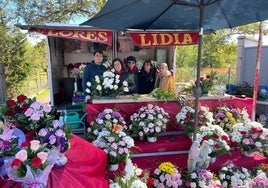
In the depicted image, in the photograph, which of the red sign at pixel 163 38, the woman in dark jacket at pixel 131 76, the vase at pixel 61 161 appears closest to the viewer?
the vase at pixel 61 161

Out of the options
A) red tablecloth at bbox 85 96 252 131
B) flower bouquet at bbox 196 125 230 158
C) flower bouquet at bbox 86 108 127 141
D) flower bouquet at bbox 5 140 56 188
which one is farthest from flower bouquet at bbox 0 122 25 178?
flower bouquet at bbox 196 125 230 158

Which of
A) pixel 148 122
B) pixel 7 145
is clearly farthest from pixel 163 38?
pixel 7 145

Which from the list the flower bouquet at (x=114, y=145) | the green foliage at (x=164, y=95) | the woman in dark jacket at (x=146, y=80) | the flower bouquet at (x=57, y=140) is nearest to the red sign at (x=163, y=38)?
the woman in dark jacket at (x=146, y=80)

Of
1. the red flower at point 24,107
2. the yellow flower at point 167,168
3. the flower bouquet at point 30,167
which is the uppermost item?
the red flower at point 24,107

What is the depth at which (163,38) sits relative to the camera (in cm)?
523

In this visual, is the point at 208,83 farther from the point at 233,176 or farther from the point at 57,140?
the point at 57,140

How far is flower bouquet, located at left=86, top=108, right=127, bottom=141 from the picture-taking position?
2.91 m

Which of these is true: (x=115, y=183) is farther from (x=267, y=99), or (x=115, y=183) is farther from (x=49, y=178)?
(x=267, y=99)

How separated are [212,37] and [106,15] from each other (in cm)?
1455

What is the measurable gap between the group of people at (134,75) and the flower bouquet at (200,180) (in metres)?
1.52

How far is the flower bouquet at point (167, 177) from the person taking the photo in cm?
249

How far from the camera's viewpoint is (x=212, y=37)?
15.9 m

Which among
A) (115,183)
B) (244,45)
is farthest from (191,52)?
(115,183)

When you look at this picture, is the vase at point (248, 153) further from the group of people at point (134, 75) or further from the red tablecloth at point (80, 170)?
the red tablecloth at point (80, 170)
